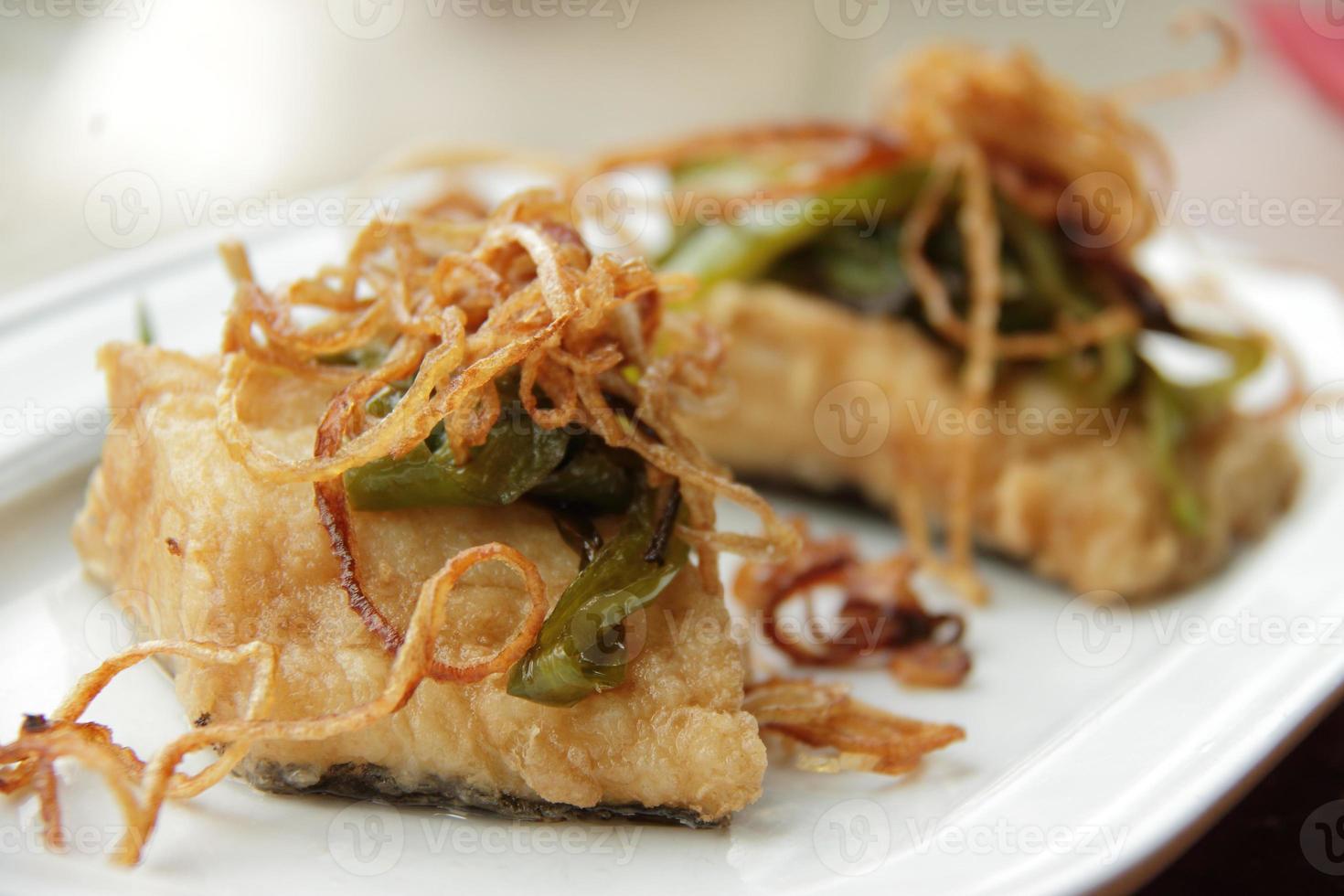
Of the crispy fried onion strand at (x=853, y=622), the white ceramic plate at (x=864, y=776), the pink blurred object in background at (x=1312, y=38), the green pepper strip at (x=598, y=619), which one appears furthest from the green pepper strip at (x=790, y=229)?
the pink blurred object in background at (x=1312, y=38)

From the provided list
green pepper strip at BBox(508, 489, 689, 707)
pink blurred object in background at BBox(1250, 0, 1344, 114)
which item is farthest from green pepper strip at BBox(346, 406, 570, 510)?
pink blurred object in background at BBox(1250, 0, 1344, 114)

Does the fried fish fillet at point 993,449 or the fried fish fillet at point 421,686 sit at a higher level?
the fried fish fillet at point 421,686

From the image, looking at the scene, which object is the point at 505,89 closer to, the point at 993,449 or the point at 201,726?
the point at 993,449

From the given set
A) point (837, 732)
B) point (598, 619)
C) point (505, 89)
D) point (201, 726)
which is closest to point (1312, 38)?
point (505, 89)

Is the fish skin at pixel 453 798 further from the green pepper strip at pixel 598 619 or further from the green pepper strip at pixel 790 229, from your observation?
the green pepper strip at pixel 790 229

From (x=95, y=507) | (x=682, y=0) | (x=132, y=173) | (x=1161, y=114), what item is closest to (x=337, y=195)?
(x=132, y=173)

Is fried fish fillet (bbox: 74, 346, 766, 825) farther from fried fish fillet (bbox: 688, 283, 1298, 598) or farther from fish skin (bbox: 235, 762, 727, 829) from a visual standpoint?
fried fish fillet (bbox: 688, 283, 1298, 598)
